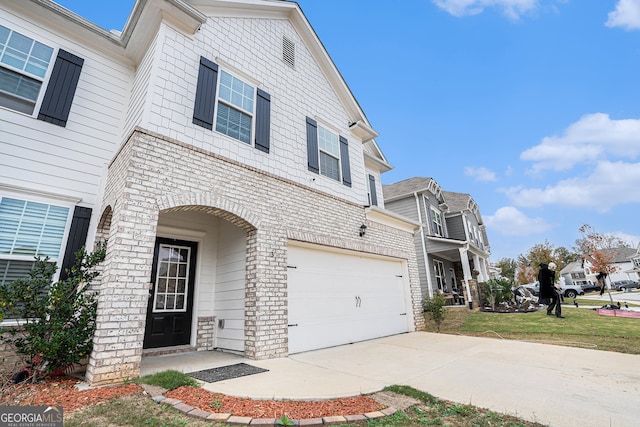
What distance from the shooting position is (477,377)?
406 centimetres

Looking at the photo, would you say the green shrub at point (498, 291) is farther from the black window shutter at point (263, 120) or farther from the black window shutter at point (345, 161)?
the black window shutter at point (263, 120)

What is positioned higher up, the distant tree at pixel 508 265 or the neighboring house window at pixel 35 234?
the distant tree at pixel 508 265

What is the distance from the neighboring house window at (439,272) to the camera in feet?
55.0

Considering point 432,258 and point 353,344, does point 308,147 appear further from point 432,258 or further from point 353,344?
point 432,258

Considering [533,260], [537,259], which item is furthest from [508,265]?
[537,259]

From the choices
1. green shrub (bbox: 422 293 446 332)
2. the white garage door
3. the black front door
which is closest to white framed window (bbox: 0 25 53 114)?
the black front door

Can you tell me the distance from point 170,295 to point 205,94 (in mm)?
4378

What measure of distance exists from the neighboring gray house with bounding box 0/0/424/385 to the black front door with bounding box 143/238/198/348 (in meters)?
0.03

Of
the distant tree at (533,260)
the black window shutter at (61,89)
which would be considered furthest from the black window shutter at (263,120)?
the distant tree at (533,260)

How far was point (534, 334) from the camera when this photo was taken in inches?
310

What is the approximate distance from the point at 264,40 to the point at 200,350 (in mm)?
7892

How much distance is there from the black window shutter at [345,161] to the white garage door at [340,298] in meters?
2.34

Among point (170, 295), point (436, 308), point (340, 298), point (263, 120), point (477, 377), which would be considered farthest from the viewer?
point (436, 308)

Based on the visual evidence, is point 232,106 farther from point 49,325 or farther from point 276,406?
point 276,406
